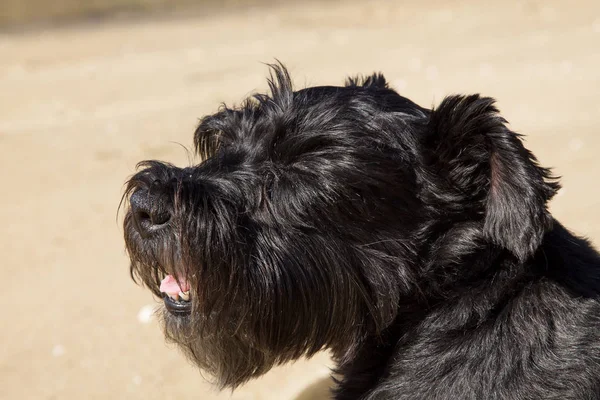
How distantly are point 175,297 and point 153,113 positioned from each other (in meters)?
9.29

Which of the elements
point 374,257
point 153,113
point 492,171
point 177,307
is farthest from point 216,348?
point 153,113

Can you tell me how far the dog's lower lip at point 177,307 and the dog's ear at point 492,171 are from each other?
1.26 meters

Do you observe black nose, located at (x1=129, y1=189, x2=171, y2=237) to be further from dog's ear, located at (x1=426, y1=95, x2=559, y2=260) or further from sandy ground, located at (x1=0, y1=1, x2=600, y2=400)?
sandy ground, located at (x1=0, y1=1, x2=600, y2=400)

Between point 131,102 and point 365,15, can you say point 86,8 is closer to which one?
point 365,15

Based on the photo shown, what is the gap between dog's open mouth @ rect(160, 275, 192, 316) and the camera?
354 centimetres

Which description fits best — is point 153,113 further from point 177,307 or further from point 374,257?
point 374,257

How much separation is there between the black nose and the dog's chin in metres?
0.43

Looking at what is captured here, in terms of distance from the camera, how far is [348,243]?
3525mm

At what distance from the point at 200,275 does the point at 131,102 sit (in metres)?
10.3

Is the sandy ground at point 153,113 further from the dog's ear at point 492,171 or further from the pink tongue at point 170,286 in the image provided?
the dog's ear at point 492,171

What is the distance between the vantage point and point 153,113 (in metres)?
12.5

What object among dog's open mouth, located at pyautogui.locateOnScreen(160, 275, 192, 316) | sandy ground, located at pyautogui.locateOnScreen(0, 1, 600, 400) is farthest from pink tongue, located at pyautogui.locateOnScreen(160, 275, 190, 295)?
sandy ground, located at pyautogui.locateOnScreen(0, 1, 600, 400)

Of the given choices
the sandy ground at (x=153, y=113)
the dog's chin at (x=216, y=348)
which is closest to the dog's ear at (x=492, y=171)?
the dog's chin at (x=216, y=348)

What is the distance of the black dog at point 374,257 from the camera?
324 centimetres
